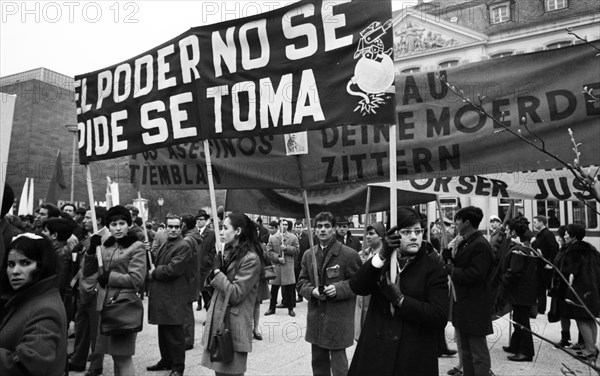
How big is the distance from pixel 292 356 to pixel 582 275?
4225mm

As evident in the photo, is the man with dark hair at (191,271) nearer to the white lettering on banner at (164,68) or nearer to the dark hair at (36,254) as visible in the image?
the white lettering on banner at (164,68)

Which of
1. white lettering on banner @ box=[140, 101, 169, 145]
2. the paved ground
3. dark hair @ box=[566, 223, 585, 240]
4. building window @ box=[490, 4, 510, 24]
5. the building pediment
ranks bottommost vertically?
the paved ground

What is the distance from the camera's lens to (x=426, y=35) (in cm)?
2895

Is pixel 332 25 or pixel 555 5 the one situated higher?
pixel 555 5

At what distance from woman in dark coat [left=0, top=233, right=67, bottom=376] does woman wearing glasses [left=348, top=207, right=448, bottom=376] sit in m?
1.76

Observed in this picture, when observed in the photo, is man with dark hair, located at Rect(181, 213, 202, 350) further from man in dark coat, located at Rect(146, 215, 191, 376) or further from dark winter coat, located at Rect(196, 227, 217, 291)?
man in dark coat, located at Rect(146, 215, 191, 376)

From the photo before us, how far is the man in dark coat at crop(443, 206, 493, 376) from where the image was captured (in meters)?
4.75

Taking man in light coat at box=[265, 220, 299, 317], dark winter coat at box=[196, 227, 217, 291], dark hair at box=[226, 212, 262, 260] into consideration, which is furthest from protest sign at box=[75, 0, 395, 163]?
man in light coat at box=[265, 220, 299, 317]

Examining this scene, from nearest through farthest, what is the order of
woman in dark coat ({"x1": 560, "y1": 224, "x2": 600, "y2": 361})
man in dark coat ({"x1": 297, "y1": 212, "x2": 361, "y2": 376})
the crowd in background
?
the crowd in background
man in dark coat ({"x1": 297, "y1": 212, "x2": 361, "y2": 376})
woman in dark coat ({"x1": 560, "y1": 224, "x2": 600, "y2": 361})

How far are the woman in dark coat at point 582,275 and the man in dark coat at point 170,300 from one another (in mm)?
5077

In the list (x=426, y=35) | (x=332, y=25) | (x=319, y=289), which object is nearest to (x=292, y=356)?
(x=319, y=289)

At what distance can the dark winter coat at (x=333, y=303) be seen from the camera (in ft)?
13.9

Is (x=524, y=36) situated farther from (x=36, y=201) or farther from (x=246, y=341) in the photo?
(x=36, y=201)

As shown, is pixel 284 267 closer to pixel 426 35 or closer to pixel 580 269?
pixel 580 269
